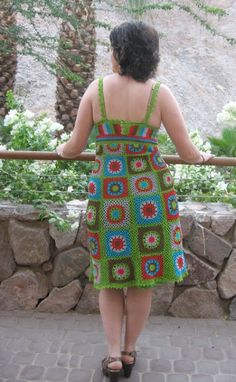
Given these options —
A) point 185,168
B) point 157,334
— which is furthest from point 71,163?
point 157,334

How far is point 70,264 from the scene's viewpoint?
12.5ft

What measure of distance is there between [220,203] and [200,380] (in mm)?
1406

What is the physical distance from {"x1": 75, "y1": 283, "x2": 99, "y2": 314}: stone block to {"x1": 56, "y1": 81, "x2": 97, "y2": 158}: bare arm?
1222 millimetres

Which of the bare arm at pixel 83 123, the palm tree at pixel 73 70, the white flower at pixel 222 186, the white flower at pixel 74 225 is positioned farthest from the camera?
the palm tree at pixel 73 70

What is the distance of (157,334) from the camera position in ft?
11.7

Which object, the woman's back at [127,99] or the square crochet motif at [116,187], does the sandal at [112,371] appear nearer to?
the square crochet motif at [116,187]

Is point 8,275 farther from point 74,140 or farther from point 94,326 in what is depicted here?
point 74,140

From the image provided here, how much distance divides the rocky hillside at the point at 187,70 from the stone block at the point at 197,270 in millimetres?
9370

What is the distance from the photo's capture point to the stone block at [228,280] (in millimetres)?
3822

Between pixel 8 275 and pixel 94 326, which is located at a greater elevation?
pixel 8 275

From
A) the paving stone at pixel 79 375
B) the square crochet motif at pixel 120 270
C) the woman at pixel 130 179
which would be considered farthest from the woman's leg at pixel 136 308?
the paving stone at pixel 79 375

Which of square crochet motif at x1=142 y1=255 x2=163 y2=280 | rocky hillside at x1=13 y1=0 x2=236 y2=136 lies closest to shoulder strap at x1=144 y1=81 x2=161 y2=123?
square crochet motif at x1=142 y1=255 x2=163 y2=280

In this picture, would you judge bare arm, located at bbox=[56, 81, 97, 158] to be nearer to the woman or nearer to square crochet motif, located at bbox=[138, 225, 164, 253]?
the woman

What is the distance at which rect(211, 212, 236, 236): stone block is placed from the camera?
12.4ft
